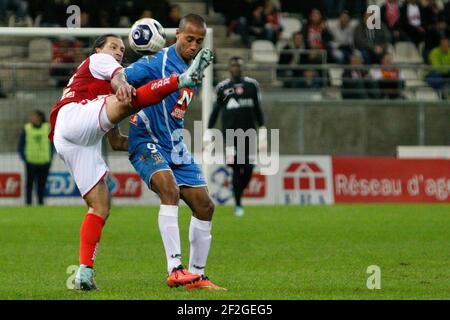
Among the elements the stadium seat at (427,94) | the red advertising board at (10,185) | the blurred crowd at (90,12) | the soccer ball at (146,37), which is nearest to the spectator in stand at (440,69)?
the stadium seat at (427,94)

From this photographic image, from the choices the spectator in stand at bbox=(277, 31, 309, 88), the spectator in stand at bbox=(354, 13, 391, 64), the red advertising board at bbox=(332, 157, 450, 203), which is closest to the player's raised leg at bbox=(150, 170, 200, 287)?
the red advertising board at bbox=(332, 157, 450, 203)

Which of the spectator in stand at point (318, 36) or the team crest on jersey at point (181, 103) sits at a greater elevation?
the spectator in stand at point (318, 36)

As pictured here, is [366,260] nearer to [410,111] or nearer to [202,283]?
[202,283]

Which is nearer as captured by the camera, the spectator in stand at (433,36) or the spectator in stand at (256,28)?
the spectator in stand at (256,28)

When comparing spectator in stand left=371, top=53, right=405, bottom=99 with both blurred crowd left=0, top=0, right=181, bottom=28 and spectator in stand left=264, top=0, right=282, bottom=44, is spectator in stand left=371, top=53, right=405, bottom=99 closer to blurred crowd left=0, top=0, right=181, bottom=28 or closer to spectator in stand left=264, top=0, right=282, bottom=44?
spectator in stand left=264, top=0, right=282, bottom=44

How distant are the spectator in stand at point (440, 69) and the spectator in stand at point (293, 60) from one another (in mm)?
3039

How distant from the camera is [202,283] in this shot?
9.44 meters

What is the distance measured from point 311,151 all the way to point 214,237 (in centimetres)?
1047

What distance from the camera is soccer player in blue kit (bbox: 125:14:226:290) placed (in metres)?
9.55

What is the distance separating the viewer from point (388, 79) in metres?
26.6

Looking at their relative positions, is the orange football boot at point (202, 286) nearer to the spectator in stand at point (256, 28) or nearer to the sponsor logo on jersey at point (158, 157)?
the sponsor logo on jersey at point (158, 157)

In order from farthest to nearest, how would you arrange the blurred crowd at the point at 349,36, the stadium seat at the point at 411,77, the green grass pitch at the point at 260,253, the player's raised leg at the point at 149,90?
1. the stadium seat at the point at 411,77
2. the blurred crowd at the point at 349,36
3. the green grass pitch at the point at 260,253
4. the player's raised leg at the point at 149,90

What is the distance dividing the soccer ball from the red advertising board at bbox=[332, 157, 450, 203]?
13.6 m

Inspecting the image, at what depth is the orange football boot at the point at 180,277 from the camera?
9.38m
